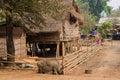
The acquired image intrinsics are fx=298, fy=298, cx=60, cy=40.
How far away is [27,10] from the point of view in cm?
1741

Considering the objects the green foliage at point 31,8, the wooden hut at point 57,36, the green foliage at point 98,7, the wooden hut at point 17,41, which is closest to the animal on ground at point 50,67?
the green foliage at point 31,8

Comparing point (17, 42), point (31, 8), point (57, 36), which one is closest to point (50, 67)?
point (31, 8)

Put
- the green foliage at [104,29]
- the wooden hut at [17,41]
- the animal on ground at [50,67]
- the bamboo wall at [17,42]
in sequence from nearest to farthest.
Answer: the animal on ground at [50,67] → the wooden hut at [17,41] → the bamboo wall at [17,42] → the green foliage at [104,29]

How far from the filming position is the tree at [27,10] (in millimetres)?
16594

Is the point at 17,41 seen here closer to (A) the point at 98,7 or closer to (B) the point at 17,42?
(B) the point at 17,42

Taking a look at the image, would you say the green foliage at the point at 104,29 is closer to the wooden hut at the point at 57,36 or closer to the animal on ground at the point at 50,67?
the wooden hut at the point at 57,36

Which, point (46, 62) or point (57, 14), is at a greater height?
point (57, 14)

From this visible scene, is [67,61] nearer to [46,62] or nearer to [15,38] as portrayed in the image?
[46,62]

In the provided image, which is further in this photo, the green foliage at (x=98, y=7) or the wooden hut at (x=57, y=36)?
the green foliage at (x=98, y=7)

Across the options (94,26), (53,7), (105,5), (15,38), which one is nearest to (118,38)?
(94,26)

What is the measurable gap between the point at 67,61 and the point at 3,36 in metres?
6.82

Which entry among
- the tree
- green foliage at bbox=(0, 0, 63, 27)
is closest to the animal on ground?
the tree

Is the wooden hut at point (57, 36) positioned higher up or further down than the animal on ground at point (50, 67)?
higher up

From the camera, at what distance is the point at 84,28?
5697 cm
